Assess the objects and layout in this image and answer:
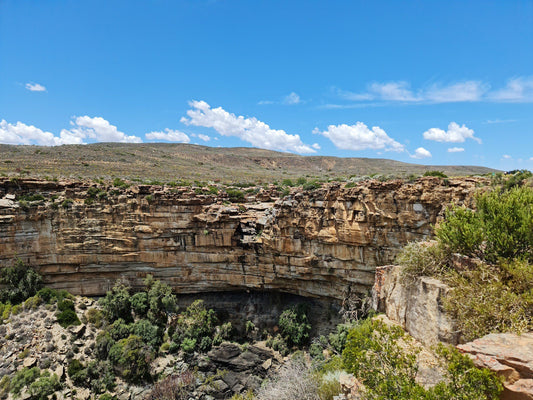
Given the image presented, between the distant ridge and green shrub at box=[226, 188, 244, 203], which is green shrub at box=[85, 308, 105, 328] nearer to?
the distant ridge

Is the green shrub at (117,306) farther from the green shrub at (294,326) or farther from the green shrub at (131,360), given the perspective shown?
the green shrub at (294,326)

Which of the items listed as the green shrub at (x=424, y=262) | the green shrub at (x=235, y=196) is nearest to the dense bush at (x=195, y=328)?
the green shrub at (x=235, y=196)

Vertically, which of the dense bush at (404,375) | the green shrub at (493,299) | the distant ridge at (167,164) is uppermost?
the distant ridge at (167,164)

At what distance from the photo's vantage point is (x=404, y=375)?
537 centimetres

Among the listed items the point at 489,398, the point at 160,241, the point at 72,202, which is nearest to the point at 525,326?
the point at 489,398

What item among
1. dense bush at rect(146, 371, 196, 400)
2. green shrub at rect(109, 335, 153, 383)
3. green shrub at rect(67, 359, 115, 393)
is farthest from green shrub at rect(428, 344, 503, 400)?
green shrub at rect(67, 359, 115, 393)

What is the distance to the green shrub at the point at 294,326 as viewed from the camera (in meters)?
21.2

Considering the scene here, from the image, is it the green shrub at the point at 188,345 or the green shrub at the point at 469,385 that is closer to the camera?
the green shrub at the point at 469,385

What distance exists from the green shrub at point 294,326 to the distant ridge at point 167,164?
1898 centimetres

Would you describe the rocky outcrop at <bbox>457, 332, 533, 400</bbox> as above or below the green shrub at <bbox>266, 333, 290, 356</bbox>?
above

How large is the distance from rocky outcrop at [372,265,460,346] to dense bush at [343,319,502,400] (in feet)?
3.08

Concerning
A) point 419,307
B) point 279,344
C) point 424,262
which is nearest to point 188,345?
point 279,344

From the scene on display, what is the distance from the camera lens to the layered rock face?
68.6ft

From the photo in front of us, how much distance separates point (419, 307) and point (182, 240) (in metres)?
19.6
